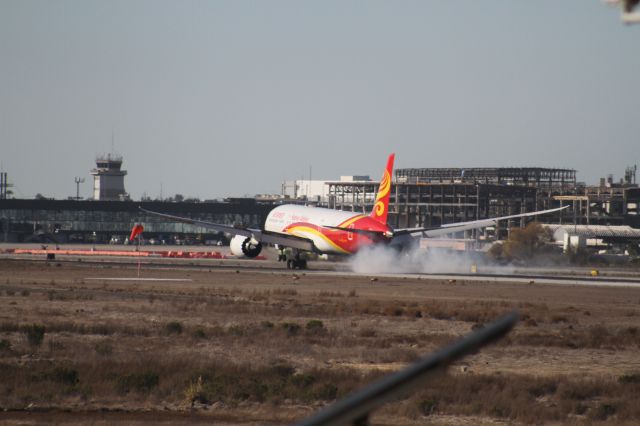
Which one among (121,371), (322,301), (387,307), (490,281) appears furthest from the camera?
(490,281)

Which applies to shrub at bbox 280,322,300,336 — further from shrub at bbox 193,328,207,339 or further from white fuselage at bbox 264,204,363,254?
white fuselage at bbox 264,204,363,254

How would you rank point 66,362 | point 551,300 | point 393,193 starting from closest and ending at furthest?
point 66,362
point 551,300
point 393,193

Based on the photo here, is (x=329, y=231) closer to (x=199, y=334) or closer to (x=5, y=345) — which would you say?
(x=199, y=334)

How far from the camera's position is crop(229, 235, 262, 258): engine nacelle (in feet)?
344

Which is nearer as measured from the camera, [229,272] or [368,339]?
[368,339]

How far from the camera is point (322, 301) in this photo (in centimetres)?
6228

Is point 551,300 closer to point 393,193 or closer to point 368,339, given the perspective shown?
point 368,339

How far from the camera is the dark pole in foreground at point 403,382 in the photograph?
160 inches

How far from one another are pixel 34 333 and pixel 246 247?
66.1 m

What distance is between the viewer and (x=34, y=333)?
39312 mm

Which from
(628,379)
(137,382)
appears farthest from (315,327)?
(137,382)

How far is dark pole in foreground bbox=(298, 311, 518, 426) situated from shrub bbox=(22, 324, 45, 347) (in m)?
34.9

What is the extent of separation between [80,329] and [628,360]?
2024 centimetres

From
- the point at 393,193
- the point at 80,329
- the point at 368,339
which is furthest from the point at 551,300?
the point at 393,193
